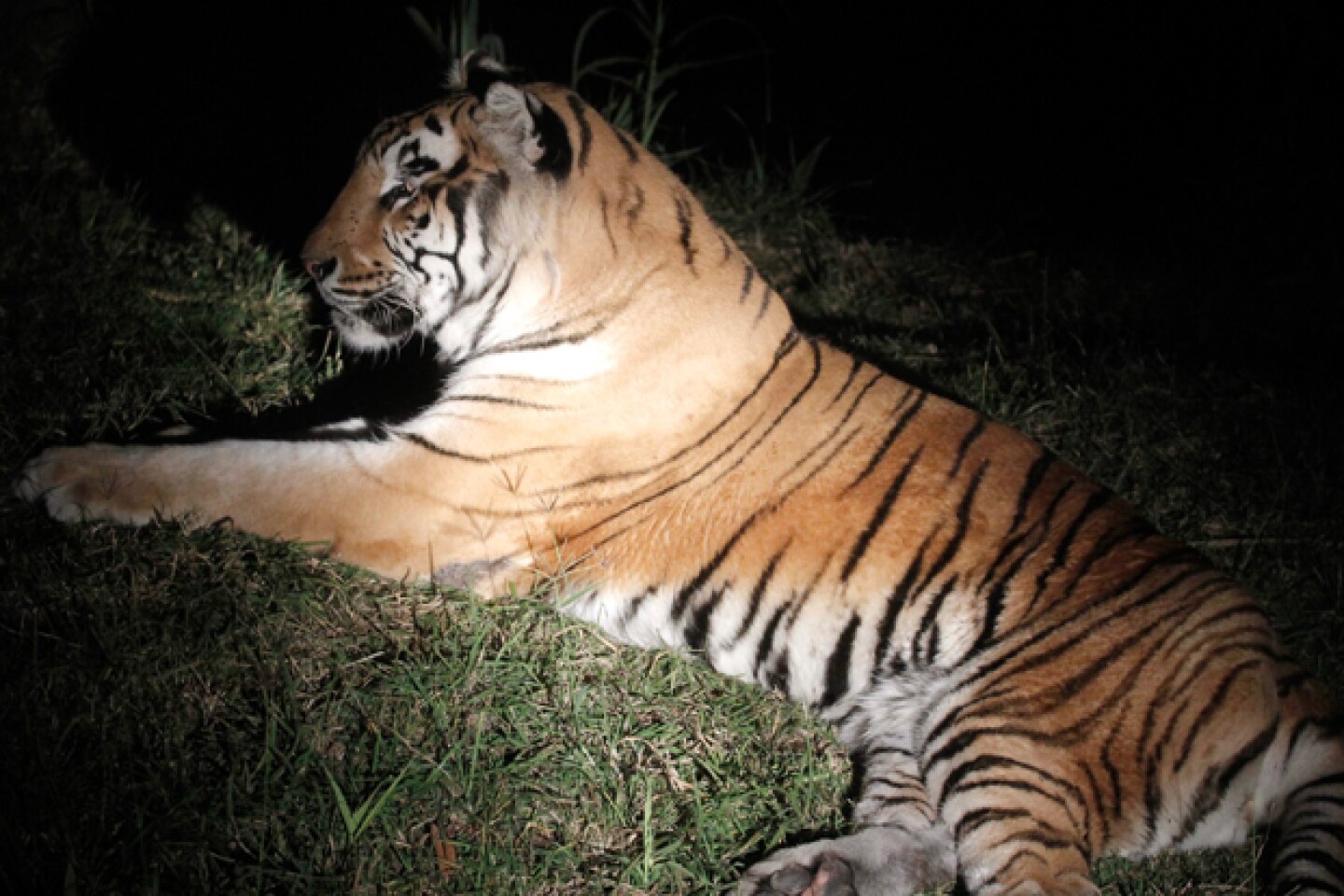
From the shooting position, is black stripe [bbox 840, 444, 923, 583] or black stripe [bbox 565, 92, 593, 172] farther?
black stripe [bbox 565, 92, 593, 172]

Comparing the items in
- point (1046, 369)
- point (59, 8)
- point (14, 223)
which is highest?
point (59, 8)

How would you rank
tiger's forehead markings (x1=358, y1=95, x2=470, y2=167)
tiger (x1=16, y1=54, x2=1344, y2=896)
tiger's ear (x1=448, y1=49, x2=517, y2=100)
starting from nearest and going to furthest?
tiger (x1=16, y1=54, x2=1344, y2=896) → tiger's forehead markings (x1=358, y1=95, x2=470, y2=167) → tiger's ear (x1=448, y1=49, x2=517, y2=100)

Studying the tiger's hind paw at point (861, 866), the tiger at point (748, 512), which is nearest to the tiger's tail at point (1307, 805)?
the tiger at point (748, 512)

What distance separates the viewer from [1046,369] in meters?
3.99

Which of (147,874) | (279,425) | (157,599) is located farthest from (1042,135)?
(147,874)

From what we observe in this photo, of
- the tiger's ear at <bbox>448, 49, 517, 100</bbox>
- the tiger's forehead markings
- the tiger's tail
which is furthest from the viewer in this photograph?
the tiger's ear at <bbox>448, 49, 517, 100</bbox>

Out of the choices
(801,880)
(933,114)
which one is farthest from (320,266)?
(933,114)

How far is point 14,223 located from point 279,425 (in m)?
1.27

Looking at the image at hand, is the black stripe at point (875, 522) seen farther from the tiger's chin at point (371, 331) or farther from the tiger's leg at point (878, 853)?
the tiger's chin at point (371, 331)

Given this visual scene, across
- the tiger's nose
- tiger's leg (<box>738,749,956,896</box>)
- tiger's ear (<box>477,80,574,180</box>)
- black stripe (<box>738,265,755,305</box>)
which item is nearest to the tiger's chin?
the tiger's nose

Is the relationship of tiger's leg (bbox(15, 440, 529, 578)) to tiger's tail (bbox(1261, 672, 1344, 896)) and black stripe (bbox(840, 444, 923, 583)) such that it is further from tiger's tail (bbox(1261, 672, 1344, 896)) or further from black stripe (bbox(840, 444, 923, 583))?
tiger's tail (bbox(1261, 672, 1344, 896))

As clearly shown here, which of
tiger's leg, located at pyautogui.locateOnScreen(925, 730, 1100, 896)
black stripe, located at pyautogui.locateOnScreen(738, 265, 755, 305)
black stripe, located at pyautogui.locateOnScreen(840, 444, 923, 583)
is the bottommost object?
tiger's leg, located at pyautogui.locateOnScreen(925, 730, 1100, 896)

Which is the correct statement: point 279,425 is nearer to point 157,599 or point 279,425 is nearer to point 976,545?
point 157,599

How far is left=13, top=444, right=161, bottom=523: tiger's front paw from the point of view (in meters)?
2.39
